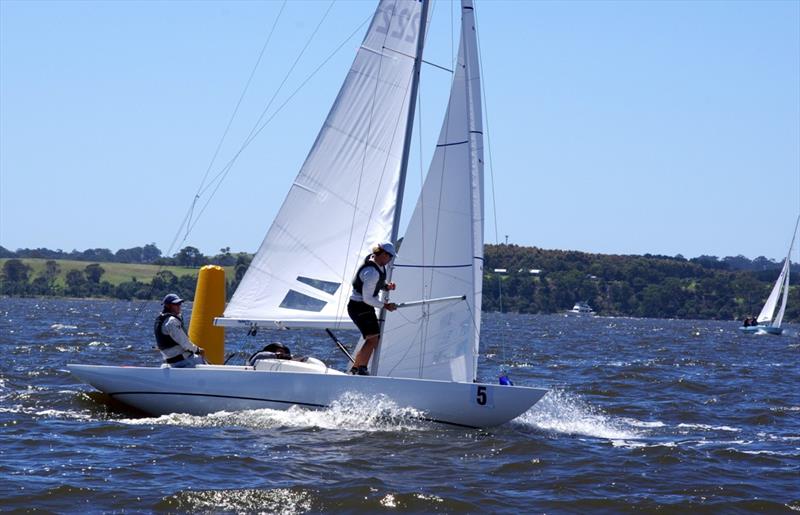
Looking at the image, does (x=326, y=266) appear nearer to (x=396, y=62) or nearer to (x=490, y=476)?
(x=396, y=62)

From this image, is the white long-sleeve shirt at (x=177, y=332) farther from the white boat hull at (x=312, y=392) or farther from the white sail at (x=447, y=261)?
the white sail at (x=447, y=261)

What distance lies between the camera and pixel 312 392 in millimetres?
12211

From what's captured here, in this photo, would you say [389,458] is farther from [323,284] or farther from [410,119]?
[410,119]

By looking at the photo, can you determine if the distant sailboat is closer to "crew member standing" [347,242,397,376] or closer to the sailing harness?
"crew member standing" [347,242,397,376]

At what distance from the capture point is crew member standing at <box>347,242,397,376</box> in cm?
1244

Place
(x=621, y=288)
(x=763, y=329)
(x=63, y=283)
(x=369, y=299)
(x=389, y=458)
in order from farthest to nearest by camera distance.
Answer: (x=621, y=288)
(x=63, y=283)
(x=763, y=329)
(x=369, y=299)
(x=389, y=458)

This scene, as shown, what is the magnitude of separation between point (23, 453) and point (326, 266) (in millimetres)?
3899

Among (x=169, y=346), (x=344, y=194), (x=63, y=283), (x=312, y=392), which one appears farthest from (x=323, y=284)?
(x=63, y=283)

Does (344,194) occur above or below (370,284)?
above

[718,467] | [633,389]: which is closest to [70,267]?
[633,389]

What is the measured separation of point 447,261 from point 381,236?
76 centimetres

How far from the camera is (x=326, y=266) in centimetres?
1310

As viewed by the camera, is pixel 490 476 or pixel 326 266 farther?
pixel 326 266

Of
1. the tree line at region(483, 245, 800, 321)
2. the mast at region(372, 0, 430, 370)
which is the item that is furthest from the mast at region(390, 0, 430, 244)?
the tree line at region(483, 245, 800, 321)
